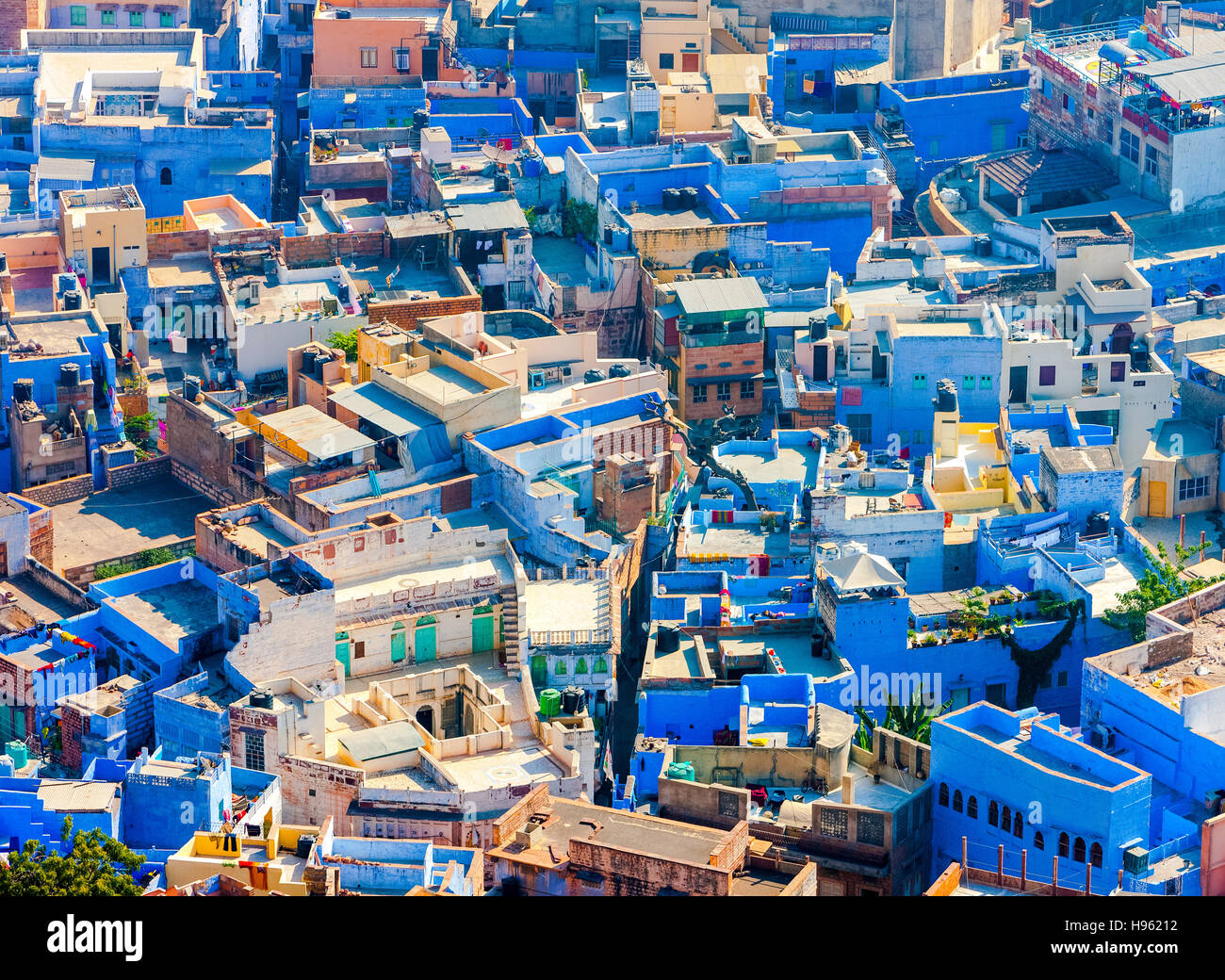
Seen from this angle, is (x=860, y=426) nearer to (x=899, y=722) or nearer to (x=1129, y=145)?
(x=899, y=722)

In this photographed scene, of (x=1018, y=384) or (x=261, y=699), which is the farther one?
(x=1018, y=384)

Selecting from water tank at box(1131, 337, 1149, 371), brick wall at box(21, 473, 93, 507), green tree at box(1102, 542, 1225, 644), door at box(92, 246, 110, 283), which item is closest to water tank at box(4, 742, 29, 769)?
brick wall at box(21, 473, 93, 507)

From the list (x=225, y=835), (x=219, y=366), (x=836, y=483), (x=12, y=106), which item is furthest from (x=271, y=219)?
(x=225, y=835)

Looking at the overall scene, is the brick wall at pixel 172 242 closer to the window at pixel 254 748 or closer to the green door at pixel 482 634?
the green door at pixel 482 634

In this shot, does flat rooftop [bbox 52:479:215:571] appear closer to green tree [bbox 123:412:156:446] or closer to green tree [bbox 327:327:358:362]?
green tree [bbox 123:412:156:446]

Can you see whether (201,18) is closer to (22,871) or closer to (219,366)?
(219,366)

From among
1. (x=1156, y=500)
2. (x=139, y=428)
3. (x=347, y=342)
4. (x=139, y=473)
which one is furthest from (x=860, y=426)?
(x=139, y=428)
